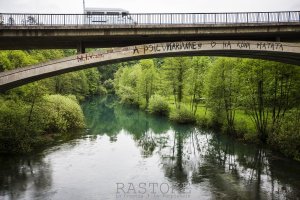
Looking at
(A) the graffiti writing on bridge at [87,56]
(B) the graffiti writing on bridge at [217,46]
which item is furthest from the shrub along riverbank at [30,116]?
(B) the graffiti writing on bridge at [217,46]

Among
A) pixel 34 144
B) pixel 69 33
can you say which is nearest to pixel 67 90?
pixel 34 144

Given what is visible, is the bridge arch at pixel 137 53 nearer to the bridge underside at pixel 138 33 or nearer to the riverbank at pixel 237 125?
the bridge underside at pixel 138 33

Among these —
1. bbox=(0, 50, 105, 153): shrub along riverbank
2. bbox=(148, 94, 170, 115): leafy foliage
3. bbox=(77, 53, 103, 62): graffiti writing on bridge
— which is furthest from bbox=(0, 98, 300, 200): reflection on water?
bbox=(148, 94, 170, 115): leafy foliage

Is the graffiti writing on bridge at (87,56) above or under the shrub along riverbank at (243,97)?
above

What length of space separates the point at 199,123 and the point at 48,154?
16435mm

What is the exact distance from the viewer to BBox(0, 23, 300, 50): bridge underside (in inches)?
600

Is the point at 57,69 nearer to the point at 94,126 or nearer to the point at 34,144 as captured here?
the point at 34,144

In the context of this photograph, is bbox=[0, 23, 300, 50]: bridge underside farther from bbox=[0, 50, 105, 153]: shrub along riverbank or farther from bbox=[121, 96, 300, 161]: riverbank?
bbox=[121, 96, 300, 161]: riverbank

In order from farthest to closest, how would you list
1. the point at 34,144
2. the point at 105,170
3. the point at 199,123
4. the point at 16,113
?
the point at 199,123 < the point at 34,144 < the point at 16,113 < the point at 105,170

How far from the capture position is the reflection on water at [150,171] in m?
14.8

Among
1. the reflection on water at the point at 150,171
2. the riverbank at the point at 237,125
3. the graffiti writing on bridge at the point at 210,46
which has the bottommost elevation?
the reflection on water at the point at 150,171

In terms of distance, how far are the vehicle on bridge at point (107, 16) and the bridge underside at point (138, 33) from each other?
1.51m

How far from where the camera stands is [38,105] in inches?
954

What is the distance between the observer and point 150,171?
706 inches
